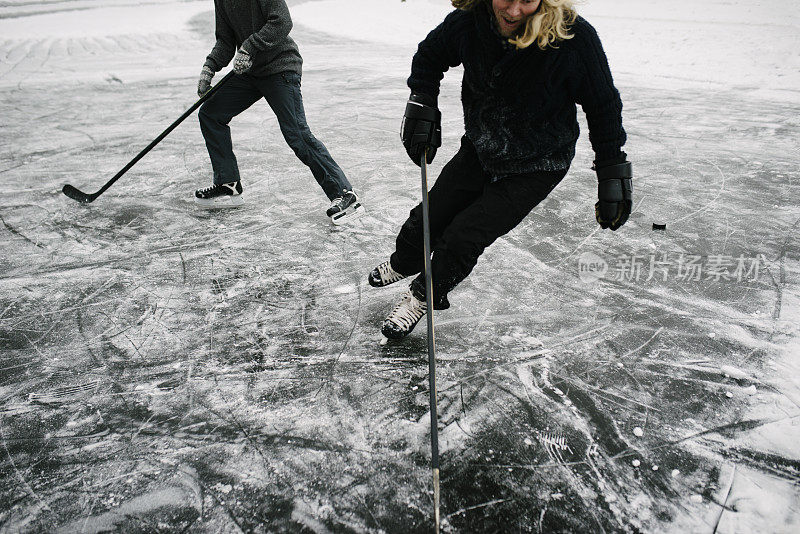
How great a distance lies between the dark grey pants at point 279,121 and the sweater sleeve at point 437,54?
144 centimetres

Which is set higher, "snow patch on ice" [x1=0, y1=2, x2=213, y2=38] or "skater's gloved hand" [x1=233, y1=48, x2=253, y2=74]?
"skater's gloved hand" [x1=233, y1=48, x2=253, y2=74]

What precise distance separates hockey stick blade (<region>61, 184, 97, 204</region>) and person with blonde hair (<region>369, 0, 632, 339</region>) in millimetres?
2915

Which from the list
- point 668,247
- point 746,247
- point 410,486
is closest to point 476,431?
point 410,486

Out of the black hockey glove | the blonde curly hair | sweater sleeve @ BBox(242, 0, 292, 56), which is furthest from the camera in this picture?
sweater sleeve @ BBox(242, 0, 292, 56)

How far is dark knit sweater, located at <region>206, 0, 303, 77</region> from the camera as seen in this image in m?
3.45

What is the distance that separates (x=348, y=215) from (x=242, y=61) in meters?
1.22

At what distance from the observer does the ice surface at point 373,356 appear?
1818mm

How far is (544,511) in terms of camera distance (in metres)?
1.76

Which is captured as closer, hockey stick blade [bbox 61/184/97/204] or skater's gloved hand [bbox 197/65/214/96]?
skater's gloved hand [bbox 197/65/214/96]

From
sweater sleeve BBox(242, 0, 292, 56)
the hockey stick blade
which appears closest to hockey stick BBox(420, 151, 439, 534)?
sweater sleeve BBox(242, 0, 292, 56)

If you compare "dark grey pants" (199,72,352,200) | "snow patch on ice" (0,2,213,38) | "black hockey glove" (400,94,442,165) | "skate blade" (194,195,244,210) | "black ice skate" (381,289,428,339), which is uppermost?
"black hockey glove" (400,94,442,165)

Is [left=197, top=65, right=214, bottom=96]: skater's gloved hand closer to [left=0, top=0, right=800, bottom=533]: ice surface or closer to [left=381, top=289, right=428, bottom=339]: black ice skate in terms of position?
[left=0, top=0, right=800, bottom=533]: ice surface

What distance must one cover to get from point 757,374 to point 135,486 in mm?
2571

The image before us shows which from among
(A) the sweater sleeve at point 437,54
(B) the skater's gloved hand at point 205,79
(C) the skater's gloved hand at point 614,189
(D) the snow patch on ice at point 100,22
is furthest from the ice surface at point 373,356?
(D) the snow patch on ice at point 100,22
